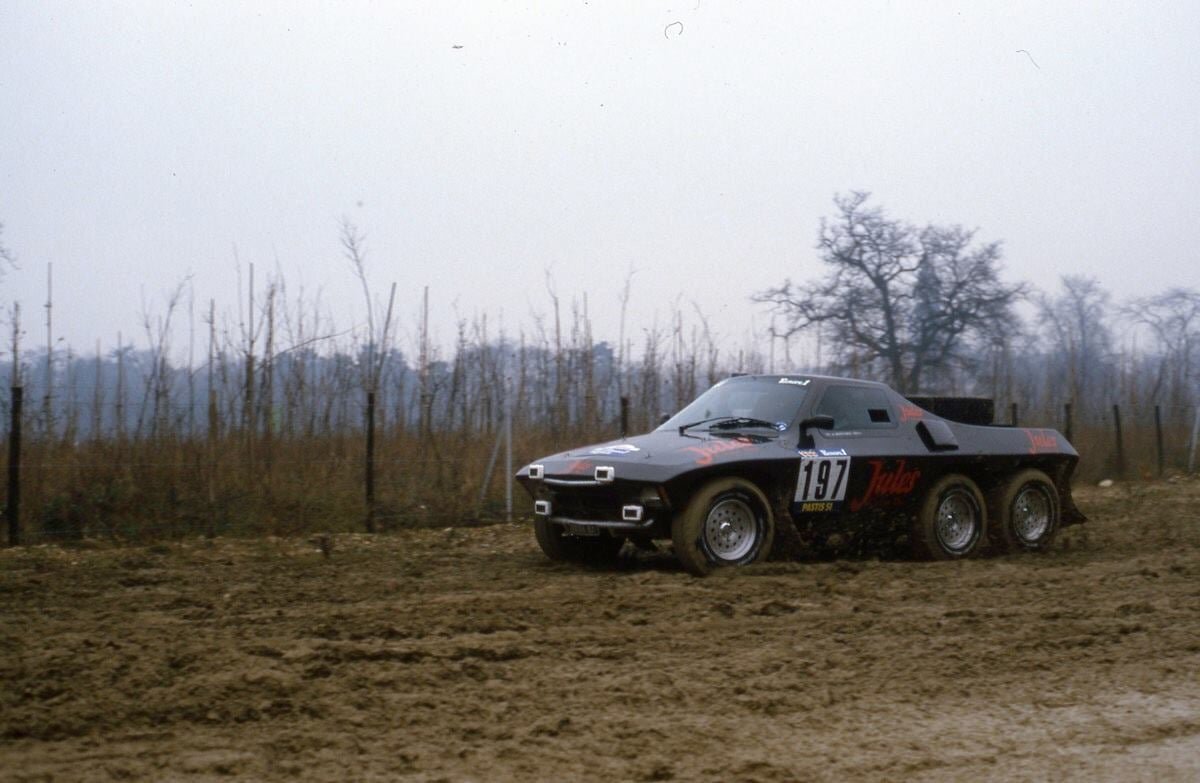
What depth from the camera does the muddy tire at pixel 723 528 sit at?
8.94 meters

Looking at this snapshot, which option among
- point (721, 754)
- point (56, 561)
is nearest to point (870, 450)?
point (721, 754)

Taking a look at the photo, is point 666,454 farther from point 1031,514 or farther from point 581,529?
point 1031,514

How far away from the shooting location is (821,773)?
14.4 ft

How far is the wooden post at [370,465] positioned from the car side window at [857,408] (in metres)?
5.83

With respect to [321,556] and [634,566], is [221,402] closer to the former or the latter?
[321,556]

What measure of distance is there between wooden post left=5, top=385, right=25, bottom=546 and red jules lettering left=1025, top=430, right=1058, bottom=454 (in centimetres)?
986

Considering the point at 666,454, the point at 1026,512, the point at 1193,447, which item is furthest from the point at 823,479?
the point at 1193,447

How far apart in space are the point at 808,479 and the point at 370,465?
6000mm

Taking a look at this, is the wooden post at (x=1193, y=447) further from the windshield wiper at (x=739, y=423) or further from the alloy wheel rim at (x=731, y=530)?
the alloy wheel rim at (x=731, y=530)

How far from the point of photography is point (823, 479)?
9.79 meters

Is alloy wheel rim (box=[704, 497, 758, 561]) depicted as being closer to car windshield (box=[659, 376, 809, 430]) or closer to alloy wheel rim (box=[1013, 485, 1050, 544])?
car windshield (box=[659, 376, 809, 430])

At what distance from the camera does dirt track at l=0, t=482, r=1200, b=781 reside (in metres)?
4.48

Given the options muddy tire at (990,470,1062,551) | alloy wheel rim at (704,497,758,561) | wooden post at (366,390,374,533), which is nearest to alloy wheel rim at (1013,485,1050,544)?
muddy tire at (990,470,1062,551)

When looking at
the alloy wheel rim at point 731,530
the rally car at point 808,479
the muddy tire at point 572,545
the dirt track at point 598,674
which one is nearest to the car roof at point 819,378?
the rally car at point 808,479
